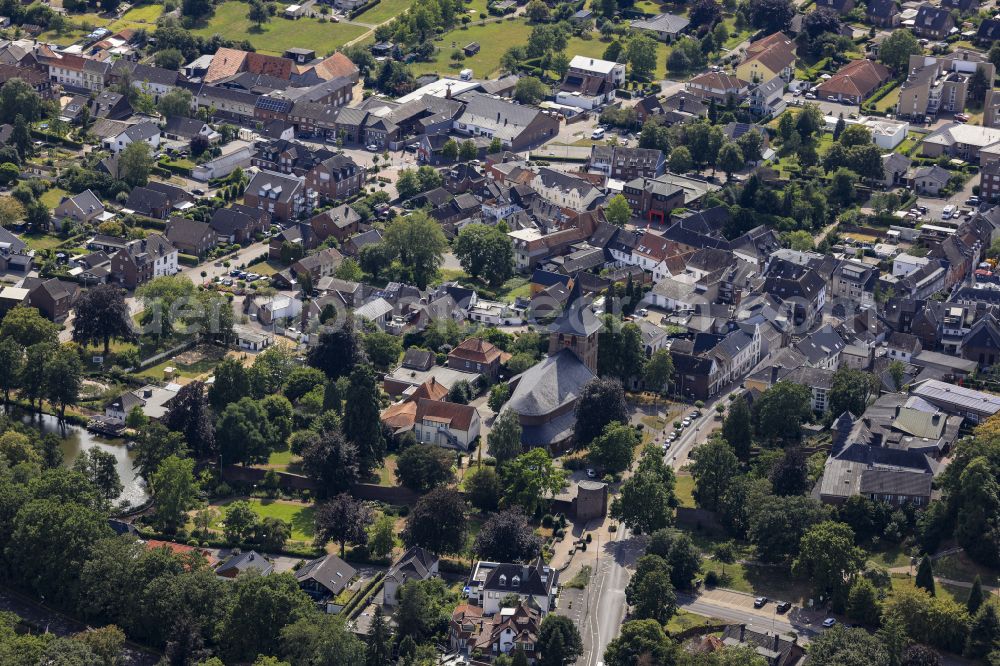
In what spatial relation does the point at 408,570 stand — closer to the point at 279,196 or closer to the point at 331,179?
the point at 279,196

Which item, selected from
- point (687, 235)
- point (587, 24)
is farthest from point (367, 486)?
point (587, 24)

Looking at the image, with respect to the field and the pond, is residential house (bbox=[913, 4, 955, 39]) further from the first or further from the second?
the pond

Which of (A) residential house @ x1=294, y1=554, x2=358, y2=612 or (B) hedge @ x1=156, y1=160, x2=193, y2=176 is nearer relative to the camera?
(A) residential house @ x1=294, y1=554, x2=358, y2=612

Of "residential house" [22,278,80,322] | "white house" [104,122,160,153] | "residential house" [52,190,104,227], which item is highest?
"residential house" [22,278,80,322]

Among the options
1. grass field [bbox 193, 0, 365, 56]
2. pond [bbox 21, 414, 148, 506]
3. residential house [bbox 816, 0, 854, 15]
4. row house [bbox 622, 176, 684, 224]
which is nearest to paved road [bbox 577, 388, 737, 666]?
pond [bbox 21, 414, 148, 506]

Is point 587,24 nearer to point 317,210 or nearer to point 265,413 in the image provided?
point 317,210

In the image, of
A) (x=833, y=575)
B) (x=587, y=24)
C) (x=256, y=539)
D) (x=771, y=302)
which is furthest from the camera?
(x=587, y=24)
